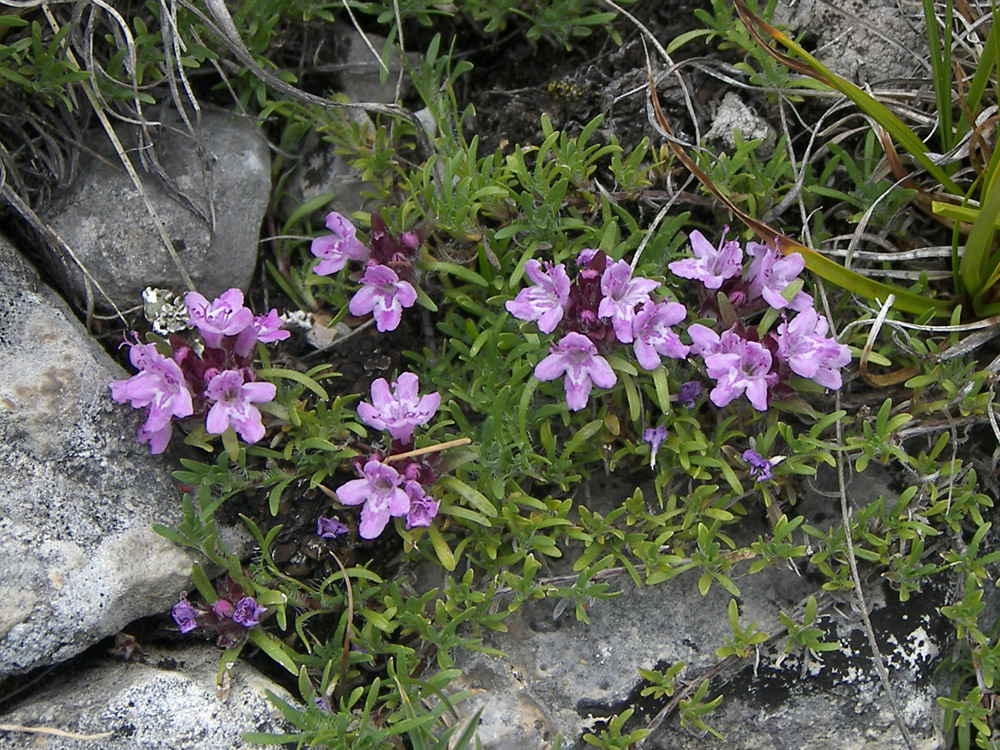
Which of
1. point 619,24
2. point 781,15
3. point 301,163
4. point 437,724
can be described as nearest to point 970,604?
point 437,724

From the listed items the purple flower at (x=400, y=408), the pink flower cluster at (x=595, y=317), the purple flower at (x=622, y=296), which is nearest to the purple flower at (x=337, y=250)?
the purple flower at (x=400, y=408)

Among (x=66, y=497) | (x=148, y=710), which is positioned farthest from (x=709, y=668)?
(x=66, y=497)

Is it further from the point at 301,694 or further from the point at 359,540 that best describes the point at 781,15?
the point at 301,694

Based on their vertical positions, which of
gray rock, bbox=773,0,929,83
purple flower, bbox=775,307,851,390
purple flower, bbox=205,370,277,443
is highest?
gray rock, bbox=773,0,929,83

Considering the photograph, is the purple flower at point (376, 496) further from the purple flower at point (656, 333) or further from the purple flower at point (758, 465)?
the purple flower at point (758, 465)

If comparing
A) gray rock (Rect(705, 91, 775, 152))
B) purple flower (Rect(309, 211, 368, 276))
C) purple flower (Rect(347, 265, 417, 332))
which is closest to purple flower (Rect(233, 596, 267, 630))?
purple flower (Rect(347, 265, 417, 332))

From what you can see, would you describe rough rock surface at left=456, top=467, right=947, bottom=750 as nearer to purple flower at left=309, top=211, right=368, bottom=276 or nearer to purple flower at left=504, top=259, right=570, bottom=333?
purple flower at left=504, top=259, right=570, bottom=333

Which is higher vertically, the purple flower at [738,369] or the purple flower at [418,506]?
the purple flower at [738,369]
